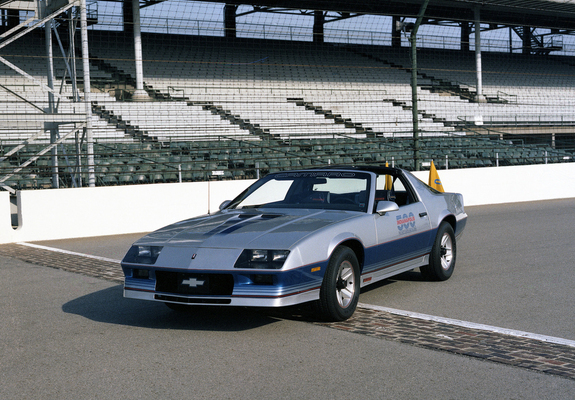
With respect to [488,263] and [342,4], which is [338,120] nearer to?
[342,4]

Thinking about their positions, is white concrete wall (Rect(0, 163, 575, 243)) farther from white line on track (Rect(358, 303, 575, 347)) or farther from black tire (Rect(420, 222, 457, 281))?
white line on track (Rect(358, 303, 575, 347))

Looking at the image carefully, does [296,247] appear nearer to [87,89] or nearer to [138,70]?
[87,89]

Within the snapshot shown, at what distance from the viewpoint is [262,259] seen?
5020 millimetres

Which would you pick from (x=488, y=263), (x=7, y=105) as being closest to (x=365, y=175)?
(x=488, y=263)

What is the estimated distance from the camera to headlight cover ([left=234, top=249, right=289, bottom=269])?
16.3ft

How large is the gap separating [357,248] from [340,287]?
0.49m

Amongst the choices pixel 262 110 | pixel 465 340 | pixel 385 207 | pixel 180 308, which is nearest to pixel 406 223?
pixel 385 207

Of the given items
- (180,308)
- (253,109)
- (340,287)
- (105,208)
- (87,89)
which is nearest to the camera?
(340,287)

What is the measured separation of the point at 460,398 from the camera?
146 inches

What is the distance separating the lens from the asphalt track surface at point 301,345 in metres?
3.92

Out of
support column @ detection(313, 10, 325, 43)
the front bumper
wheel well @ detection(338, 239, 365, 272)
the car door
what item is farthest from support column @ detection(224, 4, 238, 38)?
the front bumper

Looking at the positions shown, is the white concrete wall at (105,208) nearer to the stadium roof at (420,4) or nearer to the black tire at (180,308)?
the black tire at (180,308)

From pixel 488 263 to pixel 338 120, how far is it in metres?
16.8

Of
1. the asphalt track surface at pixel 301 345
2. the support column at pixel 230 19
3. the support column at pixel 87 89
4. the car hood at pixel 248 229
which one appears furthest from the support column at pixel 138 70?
the car hood at pixel 248 229
